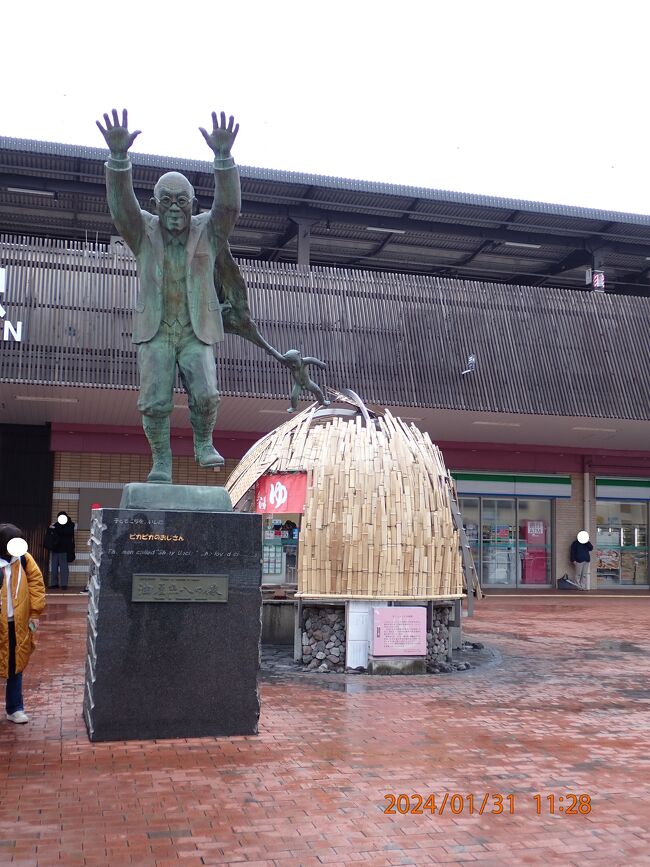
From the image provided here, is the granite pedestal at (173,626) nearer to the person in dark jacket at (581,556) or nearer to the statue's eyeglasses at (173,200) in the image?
the statue's eyeglasses at (173,200)

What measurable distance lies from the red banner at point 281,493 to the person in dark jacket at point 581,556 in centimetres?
1365

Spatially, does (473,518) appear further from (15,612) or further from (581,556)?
(15,612)

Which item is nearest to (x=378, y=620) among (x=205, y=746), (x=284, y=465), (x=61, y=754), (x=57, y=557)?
(x=284, y=465)

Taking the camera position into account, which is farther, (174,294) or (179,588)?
(174,294)

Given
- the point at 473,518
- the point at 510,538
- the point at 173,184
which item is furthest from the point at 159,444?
the point at 510,538

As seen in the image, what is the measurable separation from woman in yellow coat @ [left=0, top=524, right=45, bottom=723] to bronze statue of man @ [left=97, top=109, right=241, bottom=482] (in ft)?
3.79

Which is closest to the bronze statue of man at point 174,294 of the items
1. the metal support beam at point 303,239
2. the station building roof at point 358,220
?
the station building roof at point 358,220

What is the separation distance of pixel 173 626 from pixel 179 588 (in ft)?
0.87

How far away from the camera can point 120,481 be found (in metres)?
20.7

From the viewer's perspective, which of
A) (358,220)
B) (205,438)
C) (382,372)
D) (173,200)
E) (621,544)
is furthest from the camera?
(621,544)

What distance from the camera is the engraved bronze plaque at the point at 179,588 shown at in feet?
20.9

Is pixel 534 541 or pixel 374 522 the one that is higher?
pixel 374 522

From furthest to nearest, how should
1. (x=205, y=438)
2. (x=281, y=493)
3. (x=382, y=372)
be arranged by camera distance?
1. (x=382, y=372)
2. (x=281, y=493)
3. (x=205, y=438)

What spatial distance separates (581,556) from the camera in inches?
892
